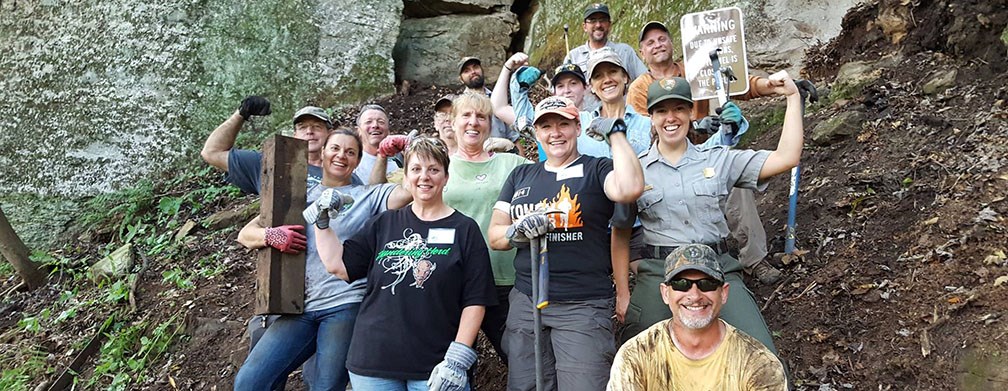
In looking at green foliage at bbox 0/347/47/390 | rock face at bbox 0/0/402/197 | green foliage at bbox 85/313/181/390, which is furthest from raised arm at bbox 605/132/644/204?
rock face at bbox 0/0/402/197

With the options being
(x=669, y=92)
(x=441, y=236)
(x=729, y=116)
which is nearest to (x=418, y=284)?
(x=441, y=236)

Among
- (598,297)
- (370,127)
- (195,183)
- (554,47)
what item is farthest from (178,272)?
(554,47)

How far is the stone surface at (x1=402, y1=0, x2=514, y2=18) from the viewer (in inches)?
466

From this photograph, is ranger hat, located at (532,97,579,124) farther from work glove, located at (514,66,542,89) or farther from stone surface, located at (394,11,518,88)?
stone surface, located at (394,11,518,88)

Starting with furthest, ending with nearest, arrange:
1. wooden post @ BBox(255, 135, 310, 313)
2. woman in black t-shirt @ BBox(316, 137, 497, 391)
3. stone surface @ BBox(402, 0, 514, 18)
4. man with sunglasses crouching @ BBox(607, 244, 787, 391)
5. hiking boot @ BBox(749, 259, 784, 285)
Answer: stone surface @ BBox(402, 0, 514, 18), hiking boot @ BBox(749, 259, 784, 285), wooden post @ BBox(255, 135, 310, 313), woman in black t-shirt @ BBox(316, 137, 497, 391), man with sunglasses crouching @ BBox(607, 244, 787, 391)

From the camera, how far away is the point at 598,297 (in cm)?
325

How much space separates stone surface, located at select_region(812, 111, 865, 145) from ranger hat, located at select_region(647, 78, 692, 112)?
10.1 feet

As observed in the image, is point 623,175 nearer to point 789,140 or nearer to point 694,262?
point 694,262

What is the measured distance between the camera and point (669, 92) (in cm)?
341

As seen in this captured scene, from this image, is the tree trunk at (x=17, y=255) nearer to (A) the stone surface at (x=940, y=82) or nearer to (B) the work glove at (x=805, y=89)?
(B) the work glove at (x=805, y=89)

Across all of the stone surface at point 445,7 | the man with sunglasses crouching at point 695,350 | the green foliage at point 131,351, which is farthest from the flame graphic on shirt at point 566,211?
the stone surface at point 445,7

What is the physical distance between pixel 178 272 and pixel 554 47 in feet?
21.1

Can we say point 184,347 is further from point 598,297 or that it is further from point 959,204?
point 959,204

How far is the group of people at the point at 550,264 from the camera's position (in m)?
2.90
